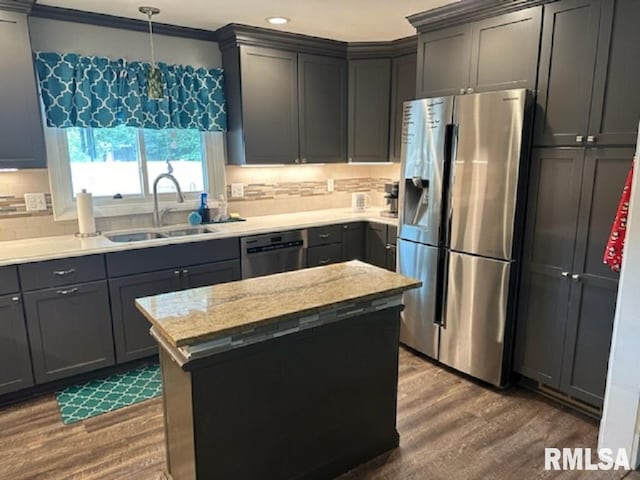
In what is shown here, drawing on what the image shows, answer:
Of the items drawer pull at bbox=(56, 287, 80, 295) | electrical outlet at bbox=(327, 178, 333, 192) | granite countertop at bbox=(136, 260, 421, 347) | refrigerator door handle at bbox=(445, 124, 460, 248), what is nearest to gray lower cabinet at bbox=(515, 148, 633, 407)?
refrigerator door handle at bbox=(445, 124, 460, 248)

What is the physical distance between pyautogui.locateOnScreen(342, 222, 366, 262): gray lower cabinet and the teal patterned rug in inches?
68.6

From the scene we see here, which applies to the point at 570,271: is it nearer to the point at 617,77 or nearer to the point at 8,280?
the point at 617,77

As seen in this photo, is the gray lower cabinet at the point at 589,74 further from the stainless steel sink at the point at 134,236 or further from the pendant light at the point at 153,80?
the stainless steel sink at the point at 134,236

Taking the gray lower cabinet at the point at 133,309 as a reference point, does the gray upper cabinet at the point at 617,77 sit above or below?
above

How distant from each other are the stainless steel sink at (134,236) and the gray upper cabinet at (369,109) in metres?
1.83

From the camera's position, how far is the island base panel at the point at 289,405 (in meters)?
1.65

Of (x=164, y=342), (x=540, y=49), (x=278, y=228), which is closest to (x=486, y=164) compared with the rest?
(x=540, y=49)

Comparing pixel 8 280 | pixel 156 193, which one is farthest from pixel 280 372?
pixel 156 193

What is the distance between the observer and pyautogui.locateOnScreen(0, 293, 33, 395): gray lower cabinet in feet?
8.32

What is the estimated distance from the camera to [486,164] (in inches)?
104

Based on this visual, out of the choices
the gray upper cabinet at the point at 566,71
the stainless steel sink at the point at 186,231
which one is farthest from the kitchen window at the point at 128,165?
the gray upper cabinet at the point at 566,71

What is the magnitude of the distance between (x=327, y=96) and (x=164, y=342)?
9.13ft

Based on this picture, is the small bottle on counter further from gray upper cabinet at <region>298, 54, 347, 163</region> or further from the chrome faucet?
gray upper cabinet at <region>298, 54, 347, 163</region>

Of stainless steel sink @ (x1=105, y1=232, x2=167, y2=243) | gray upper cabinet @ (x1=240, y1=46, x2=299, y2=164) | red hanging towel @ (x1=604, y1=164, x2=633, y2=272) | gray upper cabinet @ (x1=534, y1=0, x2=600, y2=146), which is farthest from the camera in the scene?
gray upper cabinet @ (x1=240, y1=46, x2=299, y2=164)
